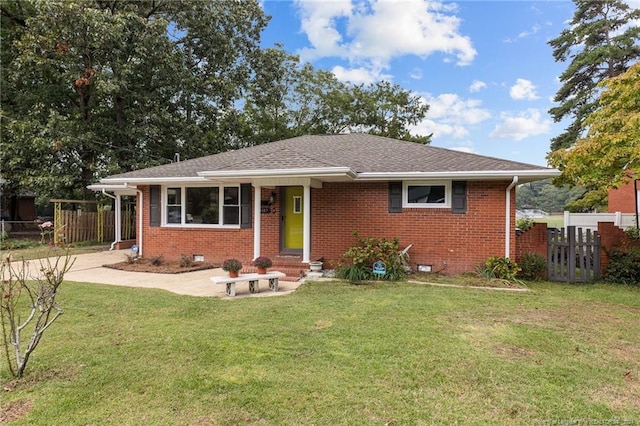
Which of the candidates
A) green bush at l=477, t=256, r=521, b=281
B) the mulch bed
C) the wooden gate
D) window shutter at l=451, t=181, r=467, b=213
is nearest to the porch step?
the mulch bed

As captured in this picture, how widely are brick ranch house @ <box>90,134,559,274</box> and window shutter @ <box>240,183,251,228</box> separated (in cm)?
3

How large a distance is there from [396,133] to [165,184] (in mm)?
18218

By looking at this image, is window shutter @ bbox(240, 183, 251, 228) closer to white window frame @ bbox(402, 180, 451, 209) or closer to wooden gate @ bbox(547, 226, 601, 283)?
white window frame @ bbox(402, 180, 451, 209)

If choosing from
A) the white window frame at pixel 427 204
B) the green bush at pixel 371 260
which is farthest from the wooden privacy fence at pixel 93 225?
the white window frame at pixel 427 204

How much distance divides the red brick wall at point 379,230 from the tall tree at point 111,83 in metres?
9.92

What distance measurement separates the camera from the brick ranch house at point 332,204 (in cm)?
850

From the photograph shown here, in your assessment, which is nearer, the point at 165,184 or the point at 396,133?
the point at 165,184

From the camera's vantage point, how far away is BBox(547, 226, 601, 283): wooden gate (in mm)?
8227

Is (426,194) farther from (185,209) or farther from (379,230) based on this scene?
(185,209)

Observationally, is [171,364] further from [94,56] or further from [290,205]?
[94,56]

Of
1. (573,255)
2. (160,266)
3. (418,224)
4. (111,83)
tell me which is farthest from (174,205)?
(573,255)

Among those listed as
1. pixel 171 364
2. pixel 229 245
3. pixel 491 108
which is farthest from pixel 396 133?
pixel 171 364

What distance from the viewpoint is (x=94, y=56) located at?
1741 cm

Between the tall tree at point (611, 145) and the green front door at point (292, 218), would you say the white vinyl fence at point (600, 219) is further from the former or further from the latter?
the green front door at point (292, 218)
